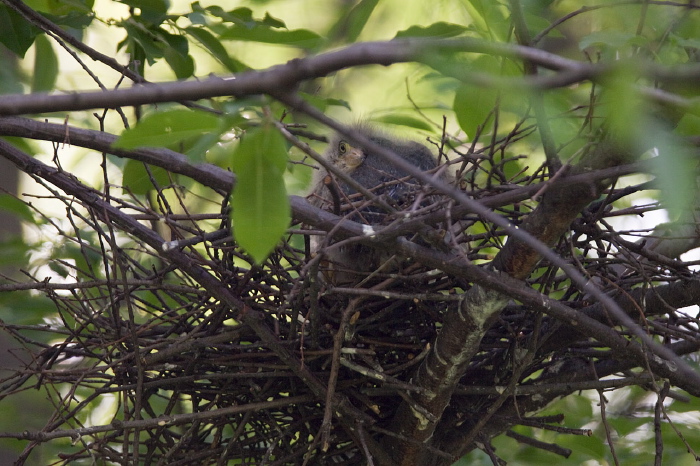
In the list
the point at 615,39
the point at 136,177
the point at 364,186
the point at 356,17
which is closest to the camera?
the point at 615,39

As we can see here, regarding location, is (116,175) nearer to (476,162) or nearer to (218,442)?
(218,442)

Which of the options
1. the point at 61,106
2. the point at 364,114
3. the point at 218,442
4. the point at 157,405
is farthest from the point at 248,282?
the point at 364,114

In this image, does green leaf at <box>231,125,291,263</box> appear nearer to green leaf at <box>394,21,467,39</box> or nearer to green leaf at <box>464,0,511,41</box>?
green leaf at <box>464,0,511,41</box>

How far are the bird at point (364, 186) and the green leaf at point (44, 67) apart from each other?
84 cm

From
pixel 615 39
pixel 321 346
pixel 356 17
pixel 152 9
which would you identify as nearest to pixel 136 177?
pixel 152 9

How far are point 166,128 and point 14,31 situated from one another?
1.08m

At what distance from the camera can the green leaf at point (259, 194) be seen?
706mm

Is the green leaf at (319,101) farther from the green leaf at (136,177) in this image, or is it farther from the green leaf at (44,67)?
the green leaf at (44,67)

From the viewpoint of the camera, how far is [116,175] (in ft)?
8.49

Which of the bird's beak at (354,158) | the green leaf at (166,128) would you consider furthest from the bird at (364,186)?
the green leaf at (166,128)

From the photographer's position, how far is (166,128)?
73cm

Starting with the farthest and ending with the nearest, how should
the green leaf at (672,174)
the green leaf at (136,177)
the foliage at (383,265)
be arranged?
the green leaf at (136,177)
the foliage at (383,265)
the green leaf at (672,174)

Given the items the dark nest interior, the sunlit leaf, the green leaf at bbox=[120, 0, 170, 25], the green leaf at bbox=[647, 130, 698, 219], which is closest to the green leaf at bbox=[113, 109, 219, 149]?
the green leaf at bbox=[647, 130, 698, 219]

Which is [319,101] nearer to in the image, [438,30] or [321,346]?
[438,30]
